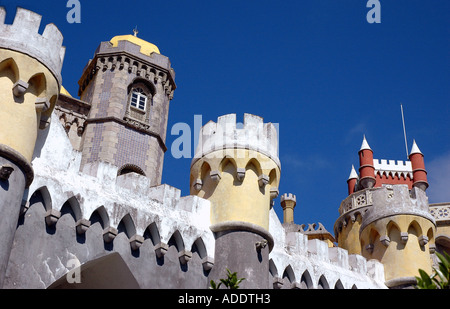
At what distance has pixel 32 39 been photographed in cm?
1348

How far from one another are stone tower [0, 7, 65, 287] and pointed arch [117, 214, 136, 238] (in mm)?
2333

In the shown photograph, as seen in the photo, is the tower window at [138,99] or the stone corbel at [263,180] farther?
the tower window at [138,99]

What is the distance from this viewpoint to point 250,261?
15.3 metres

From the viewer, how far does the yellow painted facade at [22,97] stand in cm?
1248

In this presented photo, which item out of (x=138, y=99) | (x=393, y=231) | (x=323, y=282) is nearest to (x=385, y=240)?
(x=393, y=231)

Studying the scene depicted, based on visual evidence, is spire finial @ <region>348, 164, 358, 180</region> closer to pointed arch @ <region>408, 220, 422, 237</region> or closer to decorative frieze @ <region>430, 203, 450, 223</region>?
decorative frieze @ <region>430, 203, 450, 223</region>

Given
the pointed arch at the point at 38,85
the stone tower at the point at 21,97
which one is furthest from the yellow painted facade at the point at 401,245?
the pointed arch at the point at 38,85

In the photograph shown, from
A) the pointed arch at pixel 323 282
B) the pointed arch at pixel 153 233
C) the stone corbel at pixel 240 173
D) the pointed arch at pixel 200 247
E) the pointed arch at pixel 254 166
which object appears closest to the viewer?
the pointed arch at pixel 153 233

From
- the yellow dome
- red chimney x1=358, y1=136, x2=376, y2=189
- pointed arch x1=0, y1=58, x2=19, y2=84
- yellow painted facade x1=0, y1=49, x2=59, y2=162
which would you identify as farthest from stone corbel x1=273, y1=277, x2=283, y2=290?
red chimney x1=358, y1=136, x2=376, y2=189

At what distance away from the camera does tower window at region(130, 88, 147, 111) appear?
35.6 meters

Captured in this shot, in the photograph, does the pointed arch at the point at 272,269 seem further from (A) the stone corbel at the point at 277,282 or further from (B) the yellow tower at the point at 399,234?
(B) the yellow tower at the point at 399,234
